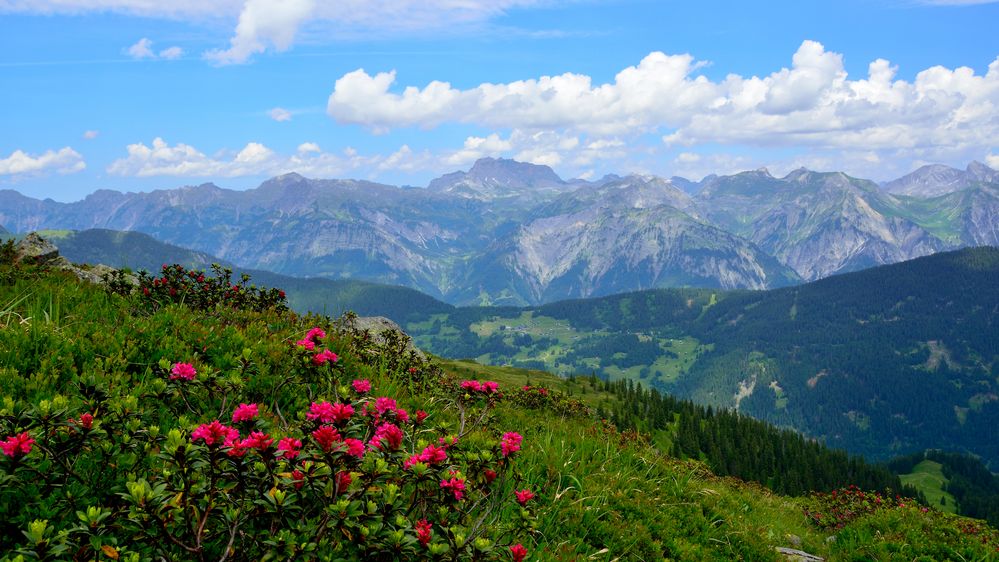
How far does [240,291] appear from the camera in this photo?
13719 mm

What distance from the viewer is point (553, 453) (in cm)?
979

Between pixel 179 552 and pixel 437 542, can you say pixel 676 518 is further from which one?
pixel 179 552

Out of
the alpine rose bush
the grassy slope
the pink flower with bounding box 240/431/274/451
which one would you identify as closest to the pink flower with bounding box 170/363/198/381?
the alpine rose bush

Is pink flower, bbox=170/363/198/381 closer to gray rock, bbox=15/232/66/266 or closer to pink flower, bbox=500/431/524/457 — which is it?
pink flower, bbox=500/431/524/457

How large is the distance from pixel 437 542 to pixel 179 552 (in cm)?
195

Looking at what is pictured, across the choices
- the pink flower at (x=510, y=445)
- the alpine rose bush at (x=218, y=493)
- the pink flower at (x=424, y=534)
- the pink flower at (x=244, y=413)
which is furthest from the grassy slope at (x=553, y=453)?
the pink flower at (x=244, y=413)

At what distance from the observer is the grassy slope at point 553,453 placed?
756cm

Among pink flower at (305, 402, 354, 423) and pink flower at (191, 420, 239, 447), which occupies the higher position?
pink flower at (191, 420, 239, 447)

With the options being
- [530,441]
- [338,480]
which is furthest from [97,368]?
[530,441]

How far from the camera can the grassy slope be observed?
7562 millimetres

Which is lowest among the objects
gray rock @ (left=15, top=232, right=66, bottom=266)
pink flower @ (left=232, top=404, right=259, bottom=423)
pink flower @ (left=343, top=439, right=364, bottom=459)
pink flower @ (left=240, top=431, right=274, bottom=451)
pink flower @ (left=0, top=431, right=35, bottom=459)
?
pink flower @ (left=343, top=439, right=364, bottom=459)

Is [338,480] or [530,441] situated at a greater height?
[338,480]

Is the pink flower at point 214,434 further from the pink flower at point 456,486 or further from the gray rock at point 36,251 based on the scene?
the gray rock at point 36,251

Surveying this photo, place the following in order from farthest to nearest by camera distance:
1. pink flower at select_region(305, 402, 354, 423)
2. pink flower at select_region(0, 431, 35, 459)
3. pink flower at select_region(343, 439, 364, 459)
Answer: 1. pink flower at select_region(305, 402, 354, 423)
2. pink flower at select_region(343, 439, 364, 459)
3. pink flower at select_region(0, 431, 35, 459)
